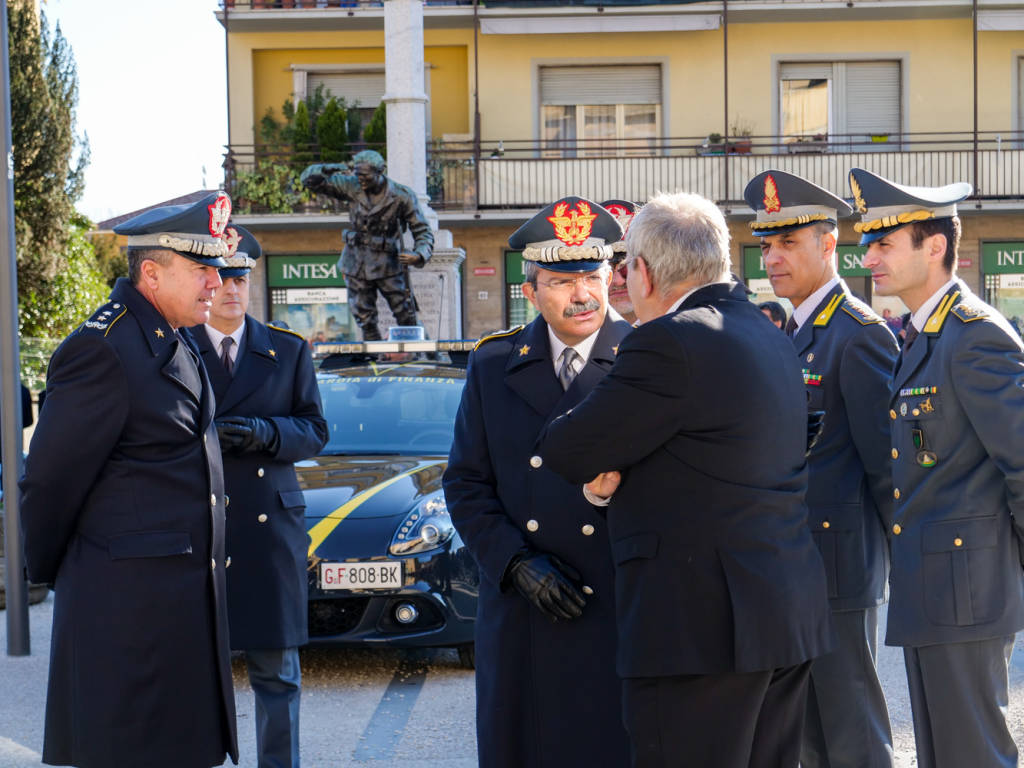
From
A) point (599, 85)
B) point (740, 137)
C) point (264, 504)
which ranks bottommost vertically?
point (264, 504)

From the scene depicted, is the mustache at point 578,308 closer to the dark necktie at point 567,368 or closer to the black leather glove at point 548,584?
the dark necktie at point 567,368

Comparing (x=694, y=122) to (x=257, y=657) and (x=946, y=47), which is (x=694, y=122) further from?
(x=257, y=657)

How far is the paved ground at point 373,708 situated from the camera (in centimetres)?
530

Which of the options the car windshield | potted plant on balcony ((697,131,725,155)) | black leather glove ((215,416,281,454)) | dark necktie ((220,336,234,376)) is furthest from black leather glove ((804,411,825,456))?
potted plant on balcony ((697,131,725,155))

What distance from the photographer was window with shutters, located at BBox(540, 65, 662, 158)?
82.9ft

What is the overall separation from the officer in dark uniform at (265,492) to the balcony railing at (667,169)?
19.2 meters

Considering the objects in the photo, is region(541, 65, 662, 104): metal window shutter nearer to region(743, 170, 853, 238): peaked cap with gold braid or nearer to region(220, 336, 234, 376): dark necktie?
region(220, 336, 234, 376): dark necktie

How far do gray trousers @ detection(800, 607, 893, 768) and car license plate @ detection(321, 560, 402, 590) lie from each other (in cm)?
266

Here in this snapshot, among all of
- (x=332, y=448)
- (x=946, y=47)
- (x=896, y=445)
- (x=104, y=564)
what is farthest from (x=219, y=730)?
(x=946, y=47)

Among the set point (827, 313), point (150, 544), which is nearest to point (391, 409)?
point (827, 313)

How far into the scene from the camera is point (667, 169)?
2441cm

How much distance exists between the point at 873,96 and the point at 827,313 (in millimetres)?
22590

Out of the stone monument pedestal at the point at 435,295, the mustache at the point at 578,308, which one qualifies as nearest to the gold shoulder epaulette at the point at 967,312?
the mustache at the point at 578,308

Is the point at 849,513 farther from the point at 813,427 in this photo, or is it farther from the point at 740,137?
the point at 740,137
